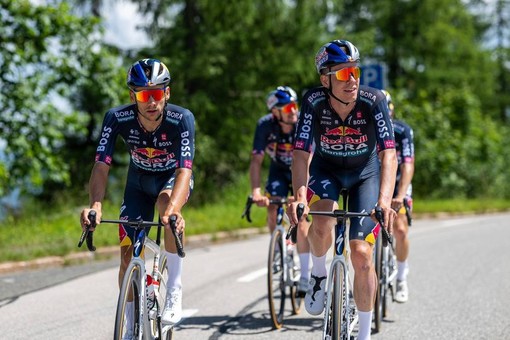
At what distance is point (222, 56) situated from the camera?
70.4 ft

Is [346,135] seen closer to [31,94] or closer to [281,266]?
[281,266]

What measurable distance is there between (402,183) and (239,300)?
2299 millimetres

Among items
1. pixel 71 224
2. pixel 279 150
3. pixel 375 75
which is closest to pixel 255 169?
pixel 279 150

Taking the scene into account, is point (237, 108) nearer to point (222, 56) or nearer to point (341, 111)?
point (222, 56)

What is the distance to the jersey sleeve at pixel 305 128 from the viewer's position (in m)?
4.68

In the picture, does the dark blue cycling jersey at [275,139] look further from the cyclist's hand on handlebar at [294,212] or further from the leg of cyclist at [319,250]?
the cyclist's hand on handlebar at [294,212]

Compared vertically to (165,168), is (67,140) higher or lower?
higher

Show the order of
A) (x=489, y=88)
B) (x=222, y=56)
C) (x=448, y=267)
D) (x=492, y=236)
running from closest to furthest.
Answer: (x=448, y=267) < (x=492, y=236) < (x=222, y=56) < (x=489, y=88)

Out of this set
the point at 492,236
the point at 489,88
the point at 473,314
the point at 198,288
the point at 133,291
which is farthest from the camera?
the point at 489,88

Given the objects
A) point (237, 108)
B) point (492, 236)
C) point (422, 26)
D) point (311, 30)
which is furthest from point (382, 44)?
point (492, 236)

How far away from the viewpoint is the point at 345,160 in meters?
4.96

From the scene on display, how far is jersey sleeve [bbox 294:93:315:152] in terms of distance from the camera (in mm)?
4684

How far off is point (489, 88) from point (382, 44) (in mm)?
8836

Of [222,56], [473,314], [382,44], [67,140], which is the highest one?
[382,44]
